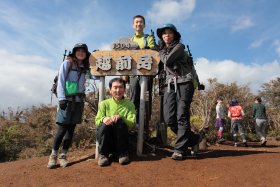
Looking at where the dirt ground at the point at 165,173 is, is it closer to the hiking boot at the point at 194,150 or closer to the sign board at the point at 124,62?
the hiking boot at the point at 194,150

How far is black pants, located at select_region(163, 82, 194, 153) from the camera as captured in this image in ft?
17.5

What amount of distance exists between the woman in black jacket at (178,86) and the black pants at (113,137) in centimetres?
74

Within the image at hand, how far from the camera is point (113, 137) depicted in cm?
540

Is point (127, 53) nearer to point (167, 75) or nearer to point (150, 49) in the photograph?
point (150, 49)

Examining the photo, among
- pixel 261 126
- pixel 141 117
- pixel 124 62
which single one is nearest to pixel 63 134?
pixel 141 117

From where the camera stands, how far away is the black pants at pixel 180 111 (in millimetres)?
5332

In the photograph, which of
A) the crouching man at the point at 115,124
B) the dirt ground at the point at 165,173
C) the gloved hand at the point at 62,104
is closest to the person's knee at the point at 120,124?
the crouching man at the point at 115,124

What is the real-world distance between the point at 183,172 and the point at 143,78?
5.95 ft

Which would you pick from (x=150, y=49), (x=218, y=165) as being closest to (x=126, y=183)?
(x=218, y=165)

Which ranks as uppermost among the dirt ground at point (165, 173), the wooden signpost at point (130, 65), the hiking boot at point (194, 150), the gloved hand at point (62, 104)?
the wooden signpost at point (130, 65)

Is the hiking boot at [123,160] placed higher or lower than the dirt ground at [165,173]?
higher

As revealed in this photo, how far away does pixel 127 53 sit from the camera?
19.2 feet

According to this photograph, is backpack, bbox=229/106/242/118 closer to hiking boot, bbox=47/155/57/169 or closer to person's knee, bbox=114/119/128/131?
person's knee, bbox=114/119/128/131

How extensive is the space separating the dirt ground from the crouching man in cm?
19
